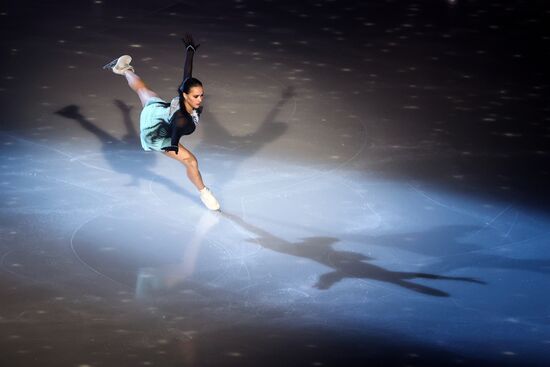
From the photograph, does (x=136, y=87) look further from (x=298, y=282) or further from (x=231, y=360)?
(x=231, y=360)

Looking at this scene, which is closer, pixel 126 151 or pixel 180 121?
pixel 180 121

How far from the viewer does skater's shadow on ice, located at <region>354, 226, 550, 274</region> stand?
618cm

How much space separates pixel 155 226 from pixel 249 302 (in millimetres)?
1014

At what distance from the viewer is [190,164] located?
6555 mm

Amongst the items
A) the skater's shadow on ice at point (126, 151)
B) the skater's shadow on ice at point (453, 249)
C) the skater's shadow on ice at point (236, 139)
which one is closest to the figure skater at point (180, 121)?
the skater's shadow on ice at point (126, 151)

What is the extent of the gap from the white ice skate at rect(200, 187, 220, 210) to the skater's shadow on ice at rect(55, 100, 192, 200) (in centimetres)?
30

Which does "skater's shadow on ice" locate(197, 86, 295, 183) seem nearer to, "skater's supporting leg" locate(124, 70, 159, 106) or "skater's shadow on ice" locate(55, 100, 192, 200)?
"skater's shadow on ice" locate(55, 100, 192, 200)

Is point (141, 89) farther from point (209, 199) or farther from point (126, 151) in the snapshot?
point (209, 199)

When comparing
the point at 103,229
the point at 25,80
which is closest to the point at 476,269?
the point at 103,229

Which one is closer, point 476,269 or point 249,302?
point 249,302

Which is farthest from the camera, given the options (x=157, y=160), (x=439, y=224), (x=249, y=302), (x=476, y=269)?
(x=157, y=160)

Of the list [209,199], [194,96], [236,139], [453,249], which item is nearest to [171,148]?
[194,96]

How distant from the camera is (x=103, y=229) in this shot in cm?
639

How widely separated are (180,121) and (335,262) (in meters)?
1.17
